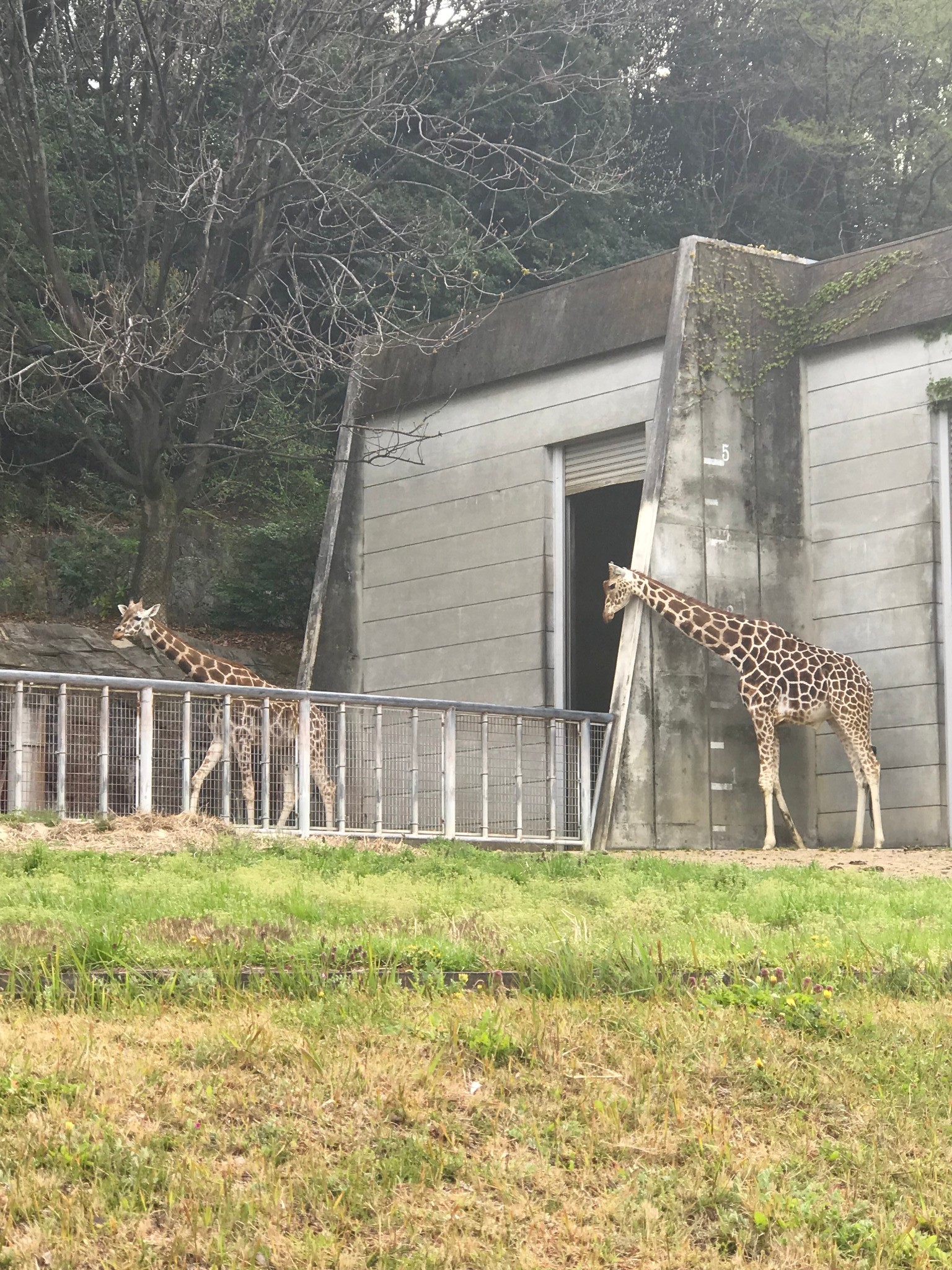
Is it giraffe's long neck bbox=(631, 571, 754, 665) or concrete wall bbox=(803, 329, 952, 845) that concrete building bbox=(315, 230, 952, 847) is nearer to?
concrete wall bbox=(803, 329, 952, 845)

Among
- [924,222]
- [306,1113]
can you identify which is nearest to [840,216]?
[924,222]

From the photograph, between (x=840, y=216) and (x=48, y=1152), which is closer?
(x=48, y=1152)

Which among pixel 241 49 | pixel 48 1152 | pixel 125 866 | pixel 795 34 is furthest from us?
pixel 795 34

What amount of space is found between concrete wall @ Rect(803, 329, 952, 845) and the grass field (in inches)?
364

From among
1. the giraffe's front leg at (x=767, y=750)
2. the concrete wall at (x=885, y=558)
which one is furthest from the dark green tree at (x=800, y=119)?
the giraffe's front leg at (x=767, y=750)

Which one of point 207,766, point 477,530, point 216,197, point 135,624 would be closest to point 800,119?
point 477,530

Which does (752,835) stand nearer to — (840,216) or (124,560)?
(124,560)

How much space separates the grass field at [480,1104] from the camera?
536 cm

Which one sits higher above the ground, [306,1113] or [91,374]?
[91,374]

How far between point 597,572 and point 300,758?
8.70 metres

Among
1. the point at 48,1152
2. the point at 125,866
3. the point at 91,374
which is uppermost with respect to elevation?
the point at 91,374

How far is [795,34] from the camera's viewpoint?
3288 centimetres

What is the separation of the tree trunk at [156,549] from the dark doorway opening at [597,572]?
5095mm

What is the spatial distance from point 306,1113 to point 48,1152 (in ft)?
2.91
